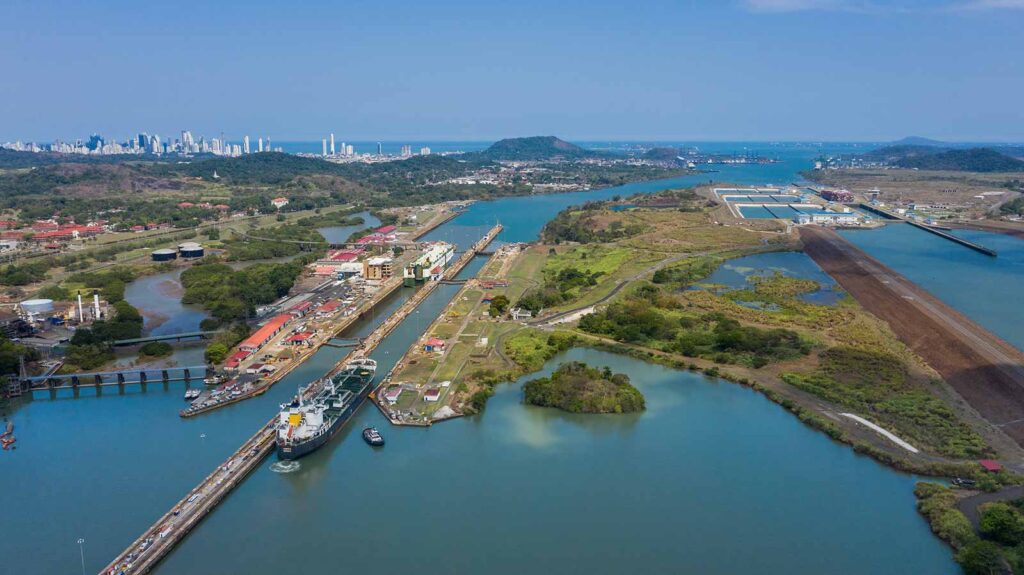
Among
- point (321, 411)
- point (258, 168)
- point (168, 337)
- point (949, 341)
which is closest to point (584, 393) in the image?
point (321, 411)

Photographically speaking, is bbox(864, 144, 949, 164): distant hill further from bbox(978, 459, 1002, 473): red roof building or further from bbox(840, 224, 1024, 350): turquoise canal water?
bbox(978, 459, 1002, 473): red roof building

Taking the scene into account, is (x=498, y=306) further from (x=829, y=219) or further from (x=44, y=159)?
(x=44, y=159)

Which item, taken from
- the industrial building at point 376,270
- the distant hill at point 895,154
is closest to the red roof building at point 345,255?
the industrial building at point 376,270

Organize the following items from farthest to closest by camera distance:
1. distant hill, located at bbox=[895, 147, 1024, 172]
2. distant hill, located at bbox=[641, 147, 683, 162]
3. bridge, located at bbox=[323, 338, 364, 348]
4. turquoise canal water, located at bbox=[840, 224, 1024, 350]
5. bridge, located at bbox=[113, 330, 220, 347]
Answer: distant hill, located at bbox=[641, 147, 683, 162] < distant hill, located at bbox=[895, 147, 1024, 172] < turquoise canal water, located at bbox=[840, 224, 1024, 350] < bridge, located at bbox=[323, 338, 364, 348] < bridge, located at bbox=[113, 330, 220, 347]

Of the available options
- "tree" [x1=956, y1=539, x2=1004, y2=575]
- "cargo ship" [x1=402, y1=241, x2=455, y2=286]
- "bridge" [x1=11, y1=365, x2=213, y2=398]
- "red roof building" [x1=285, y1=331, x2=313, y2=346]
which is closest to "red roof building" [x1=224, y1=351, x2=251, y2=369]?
"bridge" [x1=11, y1=365, x2=213, y2=398]

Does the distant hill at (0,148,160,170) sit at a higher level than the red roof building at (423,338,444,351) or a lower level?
higher

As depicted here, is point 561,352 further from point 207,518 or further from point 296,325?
point 207,518

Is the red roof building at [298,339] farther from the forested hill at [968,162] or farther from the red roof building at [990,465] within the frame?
the forested hill at [968,162]
